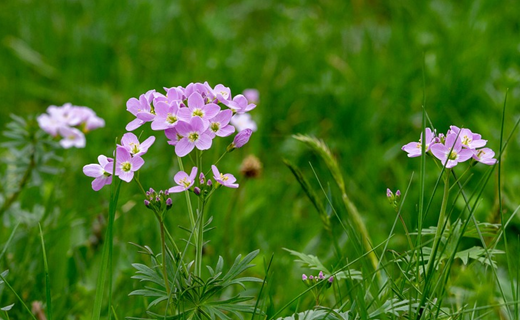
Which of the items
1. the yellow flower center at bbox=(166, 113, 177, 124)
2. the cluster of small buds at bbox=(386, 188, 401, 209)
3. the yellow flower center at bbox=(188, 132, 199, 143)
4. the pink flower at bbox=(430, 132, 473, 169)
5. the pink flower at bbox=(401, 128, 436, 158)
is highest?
the yellow flower center at bbox=(166, 113, 177, 124)

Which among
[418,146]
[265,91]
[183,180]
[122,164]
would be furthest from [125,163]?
[265,91]

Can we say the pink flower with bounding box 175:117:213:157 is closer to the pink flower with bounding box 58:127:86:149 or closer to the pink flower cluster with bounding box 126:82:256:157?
the pink flower cluster with bounding box 126:82:256:157

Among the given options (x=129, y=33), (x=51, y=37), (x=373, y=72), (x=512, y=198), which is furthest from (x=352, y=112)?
(x=51, y=37)

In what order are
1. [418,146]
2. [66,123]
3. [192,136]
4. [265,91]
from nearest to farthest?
[192,136], [418,146], [66,123], [265,91]

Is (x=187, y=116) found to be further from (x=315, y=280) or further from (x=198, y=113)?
(x=315, y=280)

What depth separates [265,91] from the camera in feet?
11.4

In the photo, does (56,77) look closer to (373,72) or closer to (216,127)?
(373,72)

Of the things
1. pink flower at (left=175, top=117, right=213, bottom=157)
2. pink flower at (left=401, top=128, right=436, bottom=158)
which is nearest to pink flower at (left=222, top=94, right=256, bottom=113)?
pink flower at (left=175, top=117, right=213, bottom=157)

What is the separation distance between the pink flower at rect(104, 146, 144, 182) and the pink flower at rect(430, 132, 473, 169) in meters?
0.60

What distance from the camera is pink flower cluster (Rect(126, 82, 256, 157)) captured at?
1279 mm

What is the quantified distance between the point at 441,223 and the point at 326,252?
3.77 ft

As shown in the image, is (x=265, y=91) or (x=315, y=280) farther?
(x=265, y=91)

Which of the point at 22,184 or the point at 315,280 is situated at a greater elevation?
the point at 22,184

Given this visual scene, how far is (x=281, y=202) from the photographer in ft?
9.17
